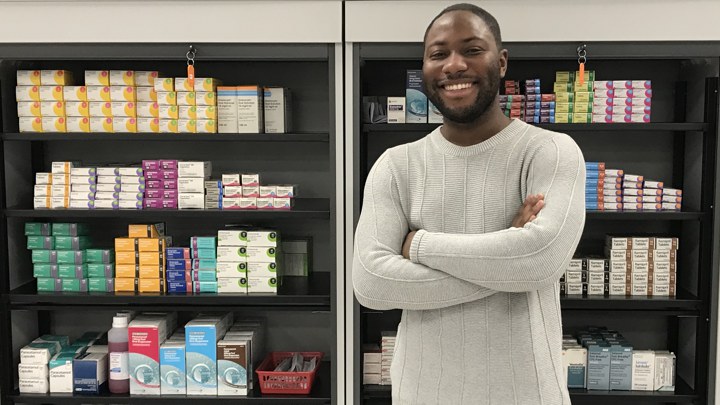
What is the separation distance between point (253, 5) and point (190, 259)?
3.87 feet

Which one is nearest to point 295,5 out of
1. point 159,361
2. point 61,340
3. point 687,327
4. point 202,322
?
point 202,322

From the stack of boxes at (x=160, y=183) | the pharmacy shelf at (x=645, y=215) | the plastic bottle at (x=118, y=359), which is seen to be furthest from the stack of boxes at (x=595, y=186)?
the plastic bottle at (x=118, y=359)

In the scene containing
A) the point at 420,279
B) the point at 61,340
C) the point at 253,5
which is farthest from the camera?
the point at 61,340

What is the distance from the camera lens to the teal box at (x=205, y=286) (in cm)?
321

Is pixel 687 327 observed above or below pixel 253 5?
below

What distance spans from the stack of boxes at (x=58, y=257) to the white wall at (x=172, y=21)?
881 millimetres

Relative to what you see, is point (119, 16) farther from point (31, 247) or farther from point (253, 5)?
point (31, 247)

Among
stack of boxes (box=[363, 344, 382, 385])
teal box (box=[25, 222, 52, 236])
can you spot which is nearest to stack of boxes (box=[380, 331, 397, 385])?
stack of boxes (box=[363, 344, 382, 385])

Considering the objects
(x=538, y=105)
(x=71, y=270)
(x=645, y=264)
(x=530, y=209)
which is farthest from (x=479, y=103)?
(x=71, y=270)

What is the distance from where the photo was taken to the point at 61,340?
344 cm

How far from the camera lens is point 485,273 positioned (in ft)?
5.88

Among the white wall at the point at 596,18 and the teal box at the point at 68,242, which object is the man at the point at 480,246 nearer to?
the white wall at the point at 596,18

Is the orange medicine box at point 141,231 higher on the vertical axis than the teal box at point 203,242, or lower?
higher

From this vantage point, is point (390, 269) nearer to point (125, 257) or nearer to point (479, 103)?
point (479, 103)
